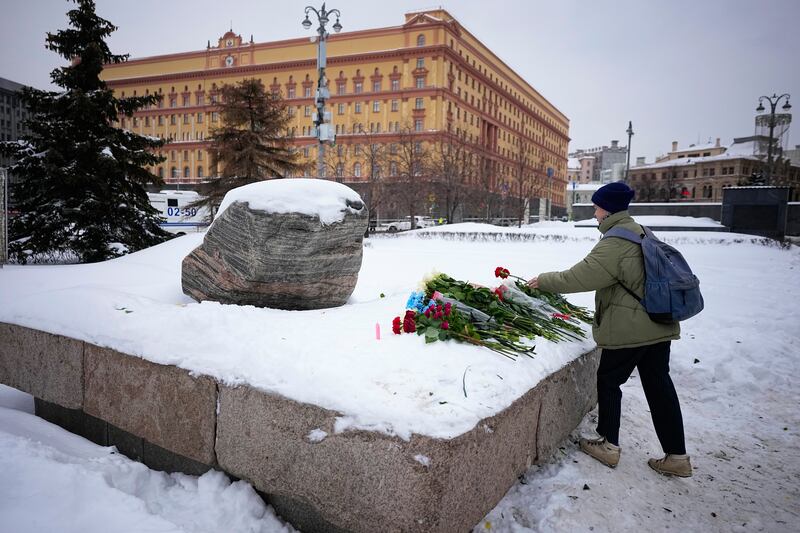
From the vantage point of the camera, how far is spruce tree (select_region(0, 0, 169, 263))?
38.7ft

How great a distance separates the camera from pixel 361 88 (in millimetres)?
57469

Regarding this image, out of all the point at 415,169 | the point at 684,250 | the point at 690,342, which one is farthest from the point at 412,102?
the point at 690,342

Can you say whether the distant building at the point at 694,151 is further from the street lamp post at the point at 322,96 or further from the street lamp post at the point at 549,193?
the street lamp post at the point at 322,96

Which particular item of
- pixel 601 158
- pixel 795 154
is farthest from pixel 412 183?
pixel 601 158

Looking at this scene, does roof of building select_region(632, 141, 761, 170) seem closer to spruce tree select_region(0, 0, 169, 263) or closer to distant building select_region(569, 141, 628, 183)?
distant building select_region(569, 141, 628, 183)

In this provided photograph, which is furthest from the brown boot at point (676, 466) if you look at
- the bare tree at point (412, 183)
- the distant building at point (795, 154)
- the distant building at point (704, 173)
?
the distant building at point (795, 154)

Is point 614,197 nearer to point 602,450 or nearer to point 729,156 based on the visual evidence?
point 602,450

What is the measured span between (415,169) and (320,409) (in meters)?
27.7

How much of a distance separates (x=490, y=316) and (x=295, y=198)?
2.27 m

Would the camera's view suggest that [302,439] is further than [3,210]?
No

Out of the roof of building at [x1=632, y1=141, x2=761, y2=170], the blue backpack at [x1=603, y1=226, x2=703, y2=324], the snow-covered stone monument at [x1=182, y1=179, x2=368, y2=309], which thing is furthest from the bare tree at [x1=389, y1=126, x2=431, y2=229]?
the roof of building at [x1=632, y1=141, x2=761, y2=170]

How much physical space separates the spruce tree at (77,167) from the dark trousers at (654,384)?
12770mm

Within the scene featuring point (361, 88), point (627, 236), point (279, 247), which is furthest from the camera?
point (361, 88)

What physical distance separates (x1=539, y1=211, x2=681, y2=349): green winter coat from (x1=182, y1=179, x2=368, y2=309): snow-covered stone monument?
2.40m
